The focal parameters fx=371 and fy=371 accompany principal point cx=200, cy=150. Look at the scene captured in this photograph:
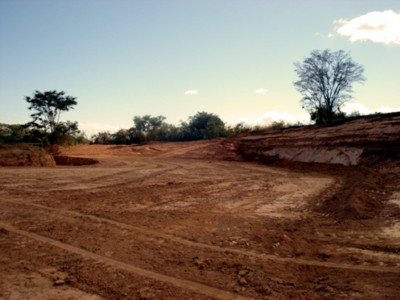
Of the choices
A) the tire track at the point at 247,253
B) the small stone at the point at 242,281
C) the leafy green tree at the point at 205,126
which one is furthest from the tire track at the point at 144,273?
the leafy green tree at the point at 205,126

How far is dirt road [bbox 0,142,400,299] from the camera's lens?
3791 mm

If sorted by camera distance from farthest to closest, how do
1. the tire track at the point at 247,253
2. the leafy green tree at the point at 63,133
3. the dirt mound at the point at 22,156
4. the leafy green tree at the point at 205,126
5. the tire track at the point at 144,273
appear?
the leafy green tree at the point at 205,126
the leafy green tree at the point at 63,133
the dirt mound at the point at 22,156
the tire track at the point at 247,253
the tire track at the point at 144,273

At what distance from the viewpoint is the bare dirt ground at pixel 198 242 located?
3799mm

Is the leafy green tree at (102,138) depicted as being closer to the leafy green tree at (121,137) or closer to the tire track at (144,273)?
the leafy green tree at (121,137)

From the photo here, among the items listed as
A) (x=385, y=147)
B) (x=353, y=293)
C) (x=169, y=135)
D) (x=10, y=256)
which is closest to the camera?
(x=353, y=293)

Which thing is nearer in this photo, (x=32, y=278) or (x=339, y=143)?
(x=32, y=278)

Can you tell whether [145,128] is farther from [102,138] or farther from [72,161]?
[72,161]

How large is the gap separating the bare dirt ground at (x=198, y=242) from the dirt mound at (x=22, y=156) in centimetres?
663

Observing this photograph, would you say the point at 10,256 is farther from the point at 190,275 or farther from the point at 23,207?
the point at 23,207

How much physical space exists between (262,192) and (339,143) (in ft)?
31.6

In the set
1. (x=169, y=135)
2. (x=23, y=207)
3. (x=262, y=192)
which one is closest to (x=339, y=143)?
(x=262, y=192)

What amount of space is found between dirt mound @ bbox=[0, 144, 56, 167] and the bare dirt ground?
6634 mm

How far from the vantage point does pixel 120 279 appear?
3.99 metres

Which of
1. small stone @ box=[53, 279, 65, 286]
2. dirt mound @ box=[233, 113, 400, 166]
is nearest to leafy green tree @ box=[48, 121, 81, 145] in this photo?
dirt mound @ box=[233, 113, 400, 166]
